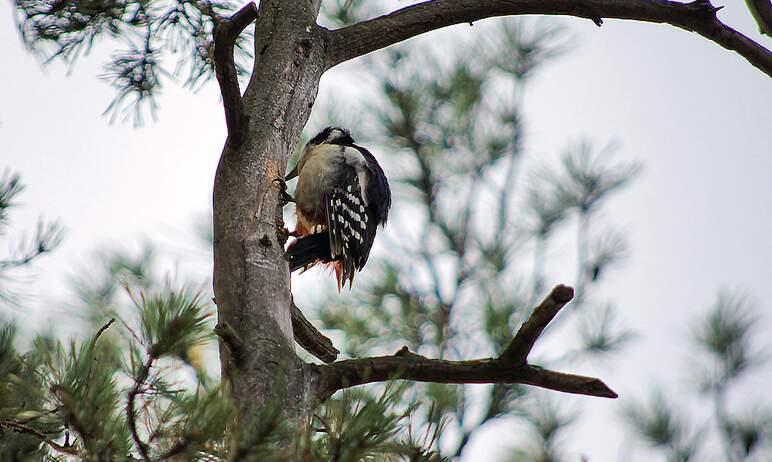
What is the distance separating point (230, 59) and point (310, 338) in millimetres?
679

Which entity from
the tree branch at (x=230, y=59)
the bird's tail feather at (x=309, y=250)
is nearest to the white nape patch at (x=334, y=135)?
the bird's tail feather at (x=309, y=250)

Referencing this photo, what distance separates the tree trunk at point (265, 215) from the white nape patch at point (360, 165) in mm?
1010

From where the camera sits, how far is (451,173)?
457 cm

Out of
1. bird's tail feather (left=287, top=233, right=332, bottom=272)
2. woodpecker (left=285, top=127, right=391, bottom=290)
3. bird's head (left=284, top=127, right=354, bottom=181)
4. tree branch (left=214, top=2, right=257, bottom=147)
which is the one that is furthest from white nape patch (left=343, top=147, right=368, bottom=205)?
tree branch (left=214, top=2, right=257, bottom=147)

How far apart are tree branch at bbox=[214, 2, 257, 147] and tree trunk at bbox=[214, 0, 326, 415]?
0.08 m

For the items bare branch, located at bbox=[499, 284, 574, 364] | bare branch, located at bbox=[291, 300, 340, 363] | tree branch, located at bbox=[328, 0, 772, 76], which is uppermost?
tree branch, located at bbox=[328, 0, 772, 76]

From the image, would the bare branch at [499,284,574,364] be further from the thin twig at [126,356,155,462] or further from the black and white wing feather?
the black and white wing feather

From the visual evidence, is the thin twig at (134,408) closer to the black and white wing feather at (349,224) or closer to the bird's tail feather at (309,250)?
the bird's tail feather at (309,250)

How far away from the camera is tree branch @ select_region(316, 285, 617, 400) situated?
5.48ft

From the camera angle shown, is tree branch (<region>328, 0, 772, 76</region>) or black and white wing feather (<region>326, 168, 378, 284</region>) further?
black and white wing feather (<region>326, 168, 378, 284</region>)

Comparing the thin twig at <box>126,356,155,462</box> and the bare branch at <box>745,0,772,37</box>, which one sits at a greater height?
the bare branch at <box>745,0,772,37</box>

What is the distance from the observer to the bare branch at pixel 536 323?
4.87ft

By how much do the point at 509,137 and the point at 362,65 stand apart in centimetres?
84

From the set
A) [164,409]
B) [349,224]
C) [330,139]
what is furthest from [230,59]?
[330,139]
